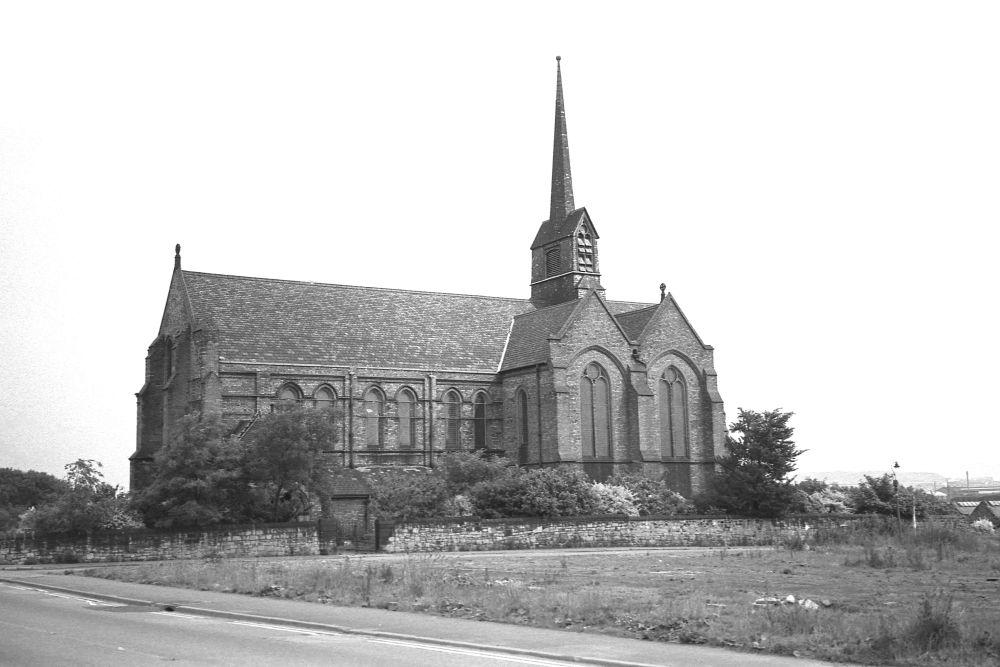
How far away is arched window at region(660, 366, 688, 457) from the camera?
192 feet

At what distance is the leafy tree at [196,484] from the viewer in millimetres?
39469

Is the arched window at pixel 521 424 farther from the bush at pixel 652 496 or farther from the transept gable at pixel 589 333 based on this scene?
the bush at pixel 652 496

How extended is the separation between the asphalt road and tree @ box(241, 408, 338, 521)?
21203mm

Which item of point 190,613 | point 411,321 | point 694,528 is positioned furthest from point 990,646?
point 411,321

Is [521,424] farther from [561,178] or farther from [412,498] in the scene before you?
[561,178]

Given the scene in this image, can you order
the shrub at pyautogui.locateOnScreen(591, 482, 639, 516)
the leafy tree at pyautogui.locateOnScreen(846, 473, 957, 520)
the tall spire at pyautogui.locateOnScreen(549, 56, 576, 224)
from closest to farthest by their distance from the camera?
the shrub at pyautogui.locateOnScreen(591, 482, 639, 516) → the leafy tree at pyautogui.locateOnScreen(846, 473, 957, 520) → the tall spire at pyautogui.locateOnScreen(549, 56, 576, 224)

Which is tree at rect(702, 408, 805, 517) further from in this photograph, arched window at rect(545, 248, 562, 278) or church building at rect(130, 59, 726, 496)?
arched window at rect(545, 248, 562, 278)

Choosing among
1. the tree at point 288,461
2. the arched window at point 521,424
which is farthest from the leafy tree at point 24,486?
the tree at point 288,461

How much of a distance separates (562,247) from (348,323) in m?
13.6

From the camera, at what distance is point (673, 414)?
5916 centimetres

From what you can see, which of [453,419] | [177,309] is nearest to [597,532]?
[453,419]

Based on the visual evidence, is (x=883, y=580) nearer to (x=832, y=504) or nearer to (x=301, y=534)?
(x=301, y=534)

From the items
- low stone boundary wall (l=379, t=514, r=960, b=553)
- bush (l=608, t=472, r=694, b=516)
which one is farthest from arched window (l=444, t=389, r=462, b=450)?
low stone boundary wall (l=379, t=514, r=960, b=553)

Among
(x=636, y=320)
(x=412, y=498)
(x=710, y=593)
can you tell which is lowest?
(x=710, y=593)
